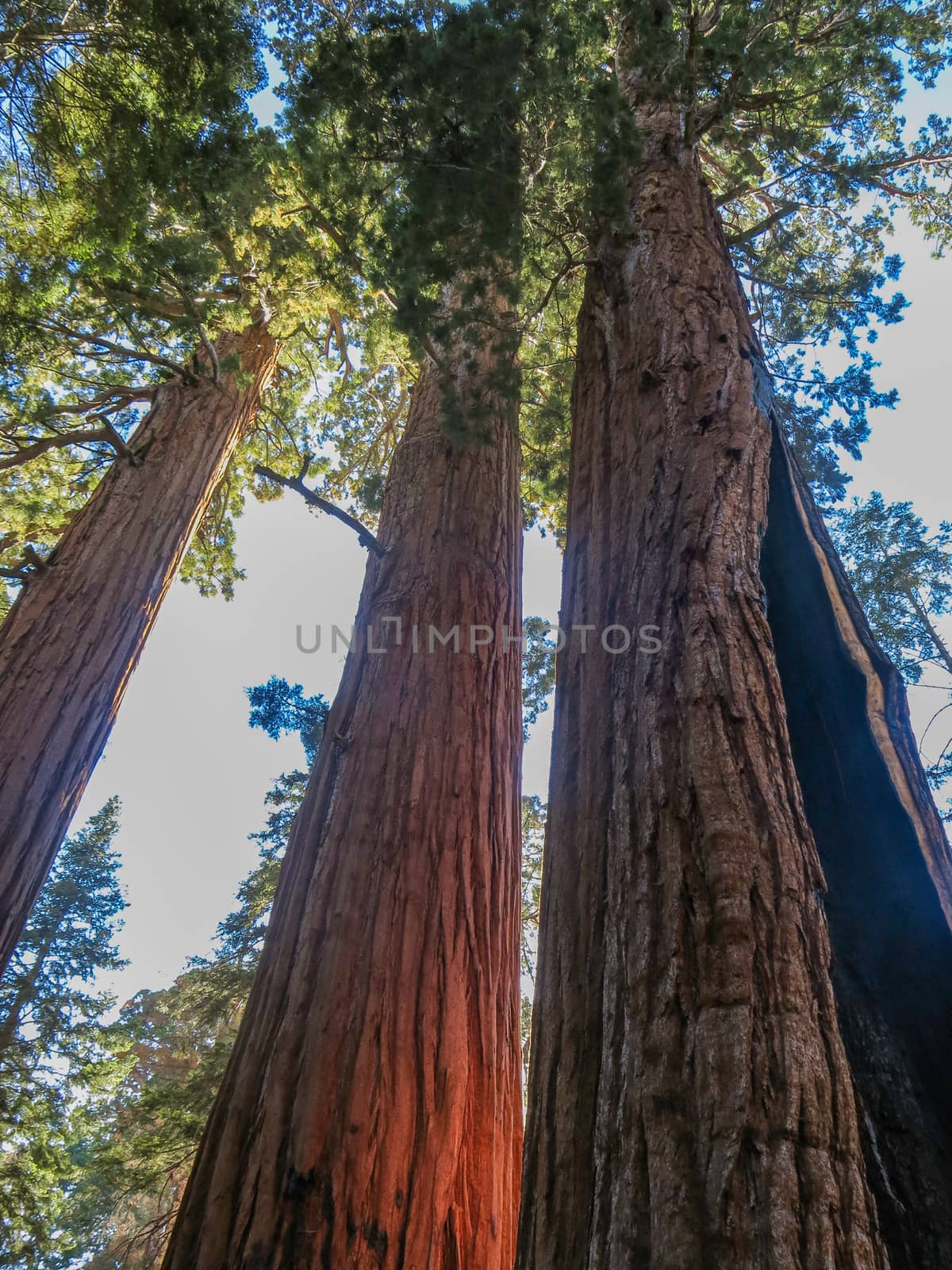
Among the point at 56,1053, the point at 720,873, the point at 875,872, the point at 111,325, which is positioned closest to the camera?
the point at 720,873

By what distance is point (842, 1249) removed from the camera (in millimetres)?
905

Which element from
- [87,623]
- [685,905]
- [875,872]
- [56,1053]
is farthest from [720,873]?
[56,1053]

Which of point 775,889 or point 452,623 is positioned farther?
point 452,623

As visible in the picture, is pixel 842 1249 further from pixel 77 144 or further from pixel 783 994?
pixel 77 144

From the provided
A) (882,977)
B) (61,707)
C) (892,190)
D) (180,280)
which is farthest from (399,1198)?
(892,190)

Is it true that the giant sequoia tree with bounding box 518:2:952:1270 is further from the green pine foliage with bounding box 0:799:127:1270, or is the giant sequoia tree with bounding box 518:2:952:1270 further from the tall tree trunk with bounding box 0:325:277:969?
the green pine foliage with bounding box 0:799:127:1270

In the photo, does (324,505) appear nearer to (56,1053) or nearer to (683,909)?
(683,909)

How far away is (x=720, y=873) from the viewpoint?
1289mm

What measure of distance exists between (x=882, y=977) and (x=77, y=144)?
22.6 ft

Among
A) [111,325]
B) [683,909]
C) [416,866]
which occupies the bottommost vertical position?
[683,909]

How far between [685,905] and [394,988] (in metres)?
1.62

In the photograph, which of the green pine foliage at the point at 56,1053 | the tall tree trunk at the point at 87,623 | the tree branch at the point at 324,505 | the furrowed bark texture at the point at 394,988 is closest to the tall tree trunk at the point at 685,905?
the furrowed bark texture at the point at 394,988

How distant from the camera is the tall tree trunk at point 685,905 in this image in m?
0.99

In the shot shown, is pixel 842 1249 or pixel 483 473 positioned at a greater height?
pixel 483 473
